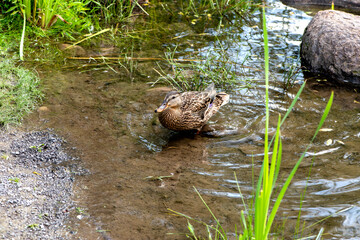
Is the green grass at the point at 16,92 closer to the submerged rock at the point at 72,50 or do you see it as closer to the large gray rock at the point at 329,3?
the submerged rock at the point at 72,50

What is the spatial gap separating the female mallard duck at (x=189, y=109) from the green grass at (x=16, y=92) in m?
1.73

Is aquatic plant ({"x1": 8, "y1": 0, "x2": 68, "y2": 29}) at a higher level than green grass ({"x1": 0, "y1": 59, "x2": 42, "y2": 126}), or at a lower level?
higher

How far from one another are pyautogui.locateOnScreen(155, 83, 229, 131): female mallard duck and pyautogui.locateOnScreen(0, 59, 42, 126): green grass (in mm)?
1732

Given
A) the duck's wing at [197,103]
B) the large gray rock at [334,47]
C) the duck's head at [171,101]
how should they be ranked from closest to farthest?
1. the duck's head at [171,101]
2. the duck's wing at [197,103]
3. the large gray rock at [334,47]

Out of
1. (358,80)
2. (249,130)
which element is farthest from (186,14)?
(249,130)

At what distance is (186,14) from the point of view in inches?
357

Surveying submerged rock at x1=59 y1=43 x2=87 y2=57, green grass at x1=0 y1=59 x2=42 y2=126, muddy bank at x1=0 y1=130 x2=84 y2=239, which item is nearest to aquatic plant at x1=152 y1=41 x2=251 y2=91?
submerged rock at x1=59 y1=43 x2=87 y2=57

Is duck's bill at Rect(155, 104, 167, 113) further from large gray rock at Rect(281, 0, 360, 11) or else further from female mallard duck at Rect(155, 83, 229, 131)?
large gray rock at Rect(281, 0, 360, 11)

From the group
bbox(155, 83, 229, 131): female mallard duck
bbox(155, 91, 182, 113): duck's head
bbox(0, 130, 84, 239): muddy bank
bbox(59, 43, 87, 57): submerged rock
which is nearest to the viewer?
bbox(0, 130, 84, 239): muddy bank

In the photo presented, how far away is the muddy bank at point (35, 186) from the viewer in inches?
133

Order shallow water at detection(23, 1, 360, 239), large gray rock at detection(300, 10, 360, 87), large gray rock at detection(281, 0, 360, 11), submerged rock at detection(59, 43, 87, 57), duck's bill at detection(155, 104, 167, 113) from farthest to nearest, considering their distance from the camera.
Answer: large gray rock at detection(281, 0, 360, 11) < submerged rock at detection(59, 43, 87, 57) < large gray rock at detection(300, 10, 360, 87) < duck's bill at detection(155, 104, 167, 113) < shallow water at detection(23, 1, 360, 239)

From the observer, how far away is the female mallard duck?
510 cm

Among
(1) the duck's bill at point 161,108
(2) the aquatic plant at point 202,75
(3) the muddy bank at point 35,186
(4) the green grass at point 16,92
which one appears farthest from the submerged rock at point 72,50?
(1) the duck's bill at point 161,108

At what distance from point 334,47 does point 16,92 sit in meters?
4.84
